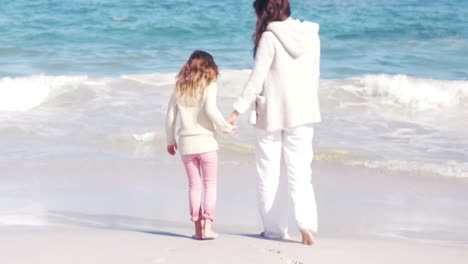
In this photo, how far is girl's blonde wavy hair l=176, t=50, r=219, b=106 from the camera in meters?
4.97

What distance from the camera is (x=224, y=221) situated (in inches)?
237

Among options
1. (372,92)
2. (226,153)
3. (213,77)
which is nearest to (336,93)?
(372,92)

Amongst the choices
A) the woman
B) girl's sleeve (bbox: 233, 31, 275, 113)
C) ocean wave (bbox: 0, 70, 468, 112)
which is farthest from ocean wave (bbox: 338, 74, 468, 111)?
girl's sleeve (bbox: 233, 31, 275, 113)

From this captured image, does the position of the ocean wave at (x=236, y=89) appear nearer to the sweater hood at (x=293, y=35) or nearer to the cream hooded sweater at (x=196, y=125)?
the cream hooded sweater at (x=196, y=125)

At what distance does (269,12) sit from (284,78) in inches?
14.8

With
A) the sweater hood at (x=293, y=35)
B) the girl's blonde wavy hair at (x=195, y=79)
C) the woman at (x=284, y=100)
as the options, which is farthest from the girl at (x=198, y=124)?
the sweater hood at (x=293, y=35)

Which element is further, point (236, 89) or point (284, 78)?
point (236, 89)

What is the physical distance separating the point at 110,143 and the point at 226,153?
1173 millimetres

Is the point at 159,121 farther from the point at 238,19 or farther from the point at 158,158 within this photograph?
the point at 238,19

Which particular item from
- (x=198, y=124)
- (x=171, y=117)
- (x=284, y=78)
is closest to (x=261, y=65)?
(x=284, y=78)

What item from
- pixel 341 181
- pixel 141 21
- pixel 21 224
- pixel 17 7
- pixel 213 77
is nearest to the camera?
pixel 213 77

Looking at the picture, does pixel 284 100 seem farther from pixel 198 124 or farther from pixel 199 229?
pixel 199 229

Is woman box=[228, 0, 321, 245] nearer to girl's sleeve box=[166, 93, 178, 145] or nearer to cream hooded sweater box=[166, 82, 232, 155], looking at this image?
cream hooded sweater box=[166, 82, 232, 155]

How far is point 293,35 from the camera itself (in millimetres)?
4816
